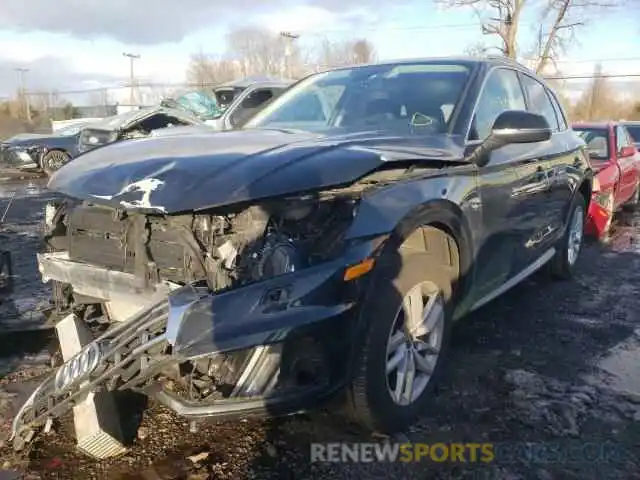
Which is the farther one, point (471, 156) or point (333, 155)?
point (471, 156)

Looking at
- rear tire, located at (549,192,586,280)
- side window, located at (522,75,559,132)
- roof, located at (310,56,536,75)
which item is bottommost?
rear tire, located at (549,192,586,280)

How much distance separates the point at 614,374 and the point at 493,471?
1.46 meters

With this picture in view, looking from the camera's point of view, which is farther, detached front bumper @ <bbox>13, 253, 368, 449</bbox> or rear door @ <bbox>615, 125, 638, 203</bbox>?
rear door @ <bbox>615, 125, 638, 203</bbox>

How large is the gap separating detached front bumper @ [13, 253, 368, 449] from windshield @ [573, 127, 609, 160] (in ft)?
22.1

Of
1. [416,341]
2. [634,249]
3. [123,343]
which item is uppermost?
[123,343]

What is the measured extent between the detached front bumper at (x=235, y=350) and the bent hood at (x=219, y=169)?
1.26 ft

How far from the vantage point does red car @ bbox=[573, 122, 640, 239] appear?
766 centimetres

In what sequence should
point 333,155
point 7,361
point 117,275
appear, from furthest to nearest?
point 7,361, point 117,275, point 333,155

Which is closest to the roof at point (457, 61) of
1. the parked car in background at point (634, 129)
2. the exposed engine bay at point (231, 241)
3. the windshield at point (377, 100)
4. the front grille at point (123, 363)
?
the windshield at point (377, 100)

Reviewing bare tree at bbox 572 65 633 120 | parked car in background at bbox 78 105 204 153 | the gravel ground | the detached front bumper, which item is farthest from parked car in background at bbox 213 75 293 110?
bare tree at bbox 572 65 633 120

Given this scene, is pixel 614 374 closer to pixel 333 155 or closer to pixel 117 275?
pixel 333 155

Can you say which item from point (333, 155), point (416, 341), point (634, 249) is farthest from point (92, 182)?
point (634, 249)

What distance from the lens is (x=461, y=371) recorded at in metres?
3.80

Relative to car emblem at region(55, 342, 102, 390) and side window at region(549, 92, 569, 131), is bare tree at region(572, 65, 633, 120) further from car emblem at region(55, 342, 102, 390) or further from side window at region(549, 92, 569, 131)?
car emblem at region(55, 342, 102, 390)
